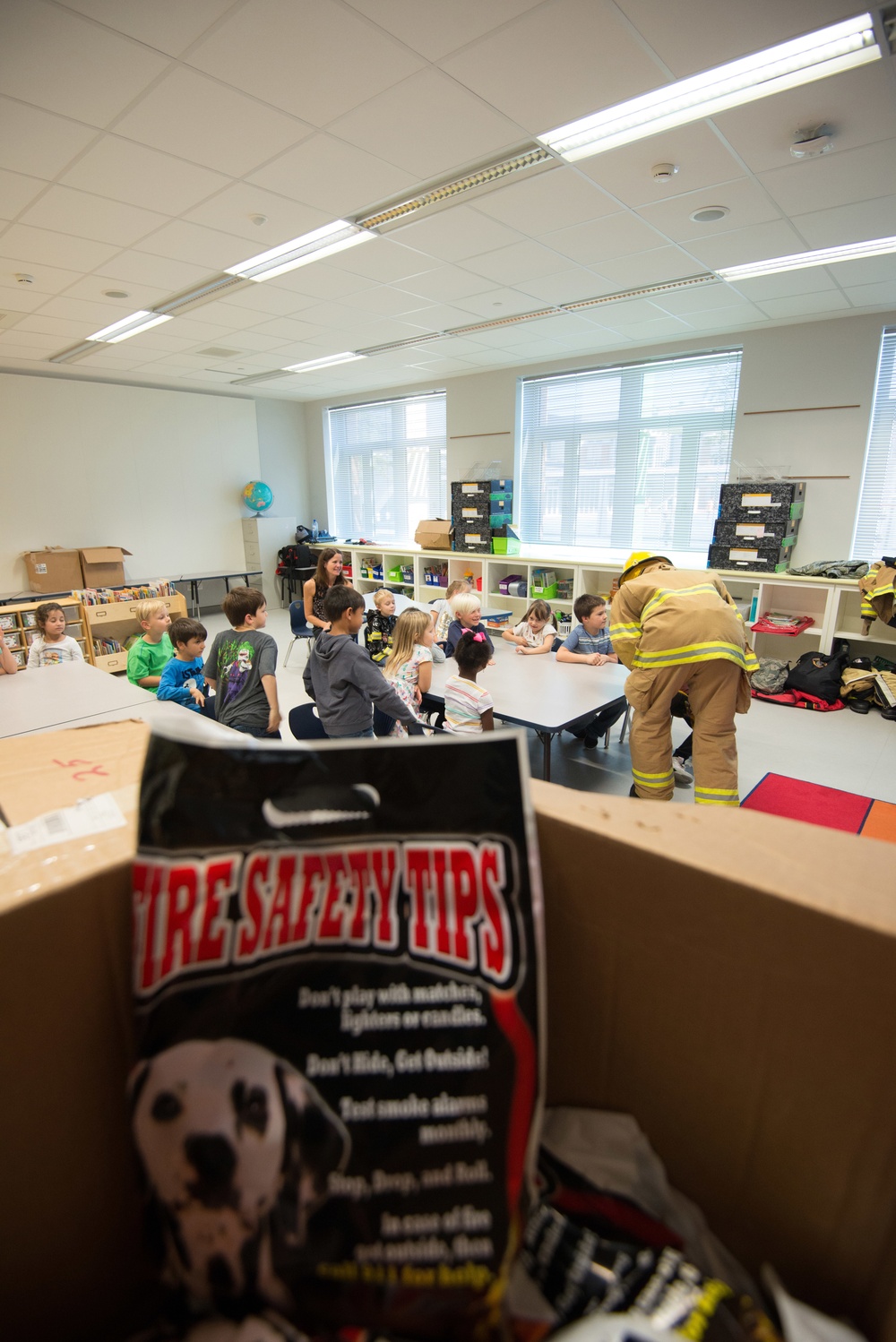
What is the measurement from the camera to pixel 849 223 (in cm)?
325

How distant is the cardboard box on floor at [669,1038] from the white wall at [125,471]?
8.12 metres

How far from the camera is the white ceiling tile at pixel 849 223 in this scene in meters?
3.08

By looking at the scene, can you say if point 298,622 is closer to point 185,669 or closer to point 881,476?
point 185,669

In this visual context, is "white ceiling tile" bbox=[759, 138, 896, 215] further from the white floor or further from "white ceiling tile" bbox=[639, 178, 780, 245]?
the white floor

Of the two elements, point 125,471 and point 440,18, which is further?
point 125,471

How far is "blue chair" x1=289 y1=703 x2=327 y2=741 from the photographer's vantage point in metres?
2.99

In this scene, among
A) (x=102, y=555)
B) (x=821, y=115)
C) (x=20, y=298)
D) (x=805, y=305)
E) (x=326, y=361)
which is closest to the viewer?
(x=821, y=115)

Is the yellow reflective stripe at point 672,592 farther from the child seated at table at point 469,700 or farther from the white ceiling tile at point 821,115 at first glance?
the white ceiling tile at point 821,115

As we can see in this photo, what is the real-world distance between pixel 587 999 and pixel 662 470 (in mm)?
6370

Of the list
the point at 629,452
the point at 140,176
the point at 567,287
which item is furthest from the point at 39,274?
the point at 629,452

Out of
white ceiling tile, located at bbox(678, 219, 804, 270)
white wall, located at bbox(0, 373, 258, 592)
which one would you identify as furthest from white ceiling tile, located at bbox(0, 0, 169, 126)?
white wall, located at bbox(0, 373, 258, 592)

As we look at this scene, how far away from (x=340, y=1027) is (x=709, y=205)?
393cm

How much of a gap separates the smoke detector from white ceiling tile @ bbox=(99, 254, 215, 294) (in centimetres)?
320

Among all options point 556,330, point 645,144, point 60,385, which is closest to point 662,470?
point 556,330
